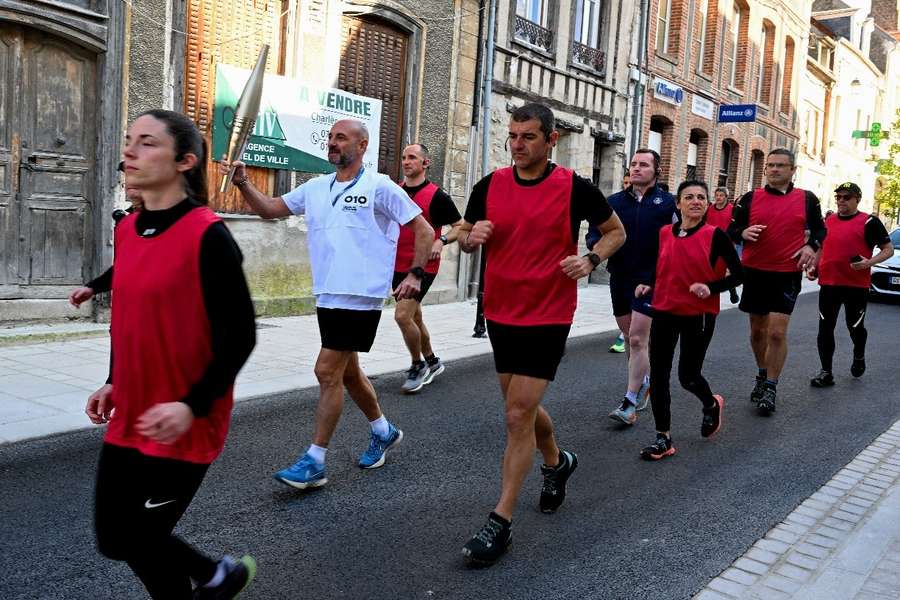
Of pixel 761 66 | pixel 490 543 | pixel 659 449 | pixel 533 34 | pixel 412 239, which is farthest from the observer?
pixel 761 66

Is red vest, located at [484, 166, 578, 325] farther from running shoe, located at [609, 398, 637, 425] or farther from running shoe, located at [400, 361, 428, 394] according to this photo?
running shoe, located at [400, 361, 428, 394]

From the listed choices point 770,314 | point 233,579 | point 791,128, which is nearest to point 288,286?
point 770,314

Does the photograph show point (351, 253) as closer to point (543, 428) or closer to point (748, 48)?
point (543, 428)

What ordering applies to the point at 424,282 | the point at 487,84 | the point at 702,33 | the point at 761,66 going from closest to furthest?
the point at 424,282, the point at 487,84, the point at 702,33, the point at 761,66

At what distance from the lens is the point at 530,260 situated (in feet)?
12.8

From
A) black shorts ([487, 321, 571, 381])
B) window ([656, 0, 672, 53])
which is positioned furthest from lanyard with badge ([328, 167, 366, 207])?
window ([656, 0, 672, 53])

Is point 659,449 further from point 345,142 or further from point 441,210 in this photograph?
point 345,142

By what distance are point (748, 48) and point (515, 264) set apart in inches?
955

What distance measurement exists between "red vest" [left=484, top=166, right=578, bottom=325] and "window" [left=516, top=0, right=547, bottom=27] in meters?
12.7

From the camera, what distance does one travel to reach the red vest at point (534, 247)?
12.7 ft

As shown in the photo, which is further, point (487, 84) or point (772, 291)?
point (487, 84)

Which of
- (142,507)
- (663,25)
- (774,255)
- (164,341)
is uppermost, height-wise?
(663,25)

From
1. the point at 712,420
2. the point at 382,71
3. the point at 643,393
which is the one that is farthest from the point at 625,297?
the point at 382,71

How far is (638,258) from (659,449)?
66.9 inches
